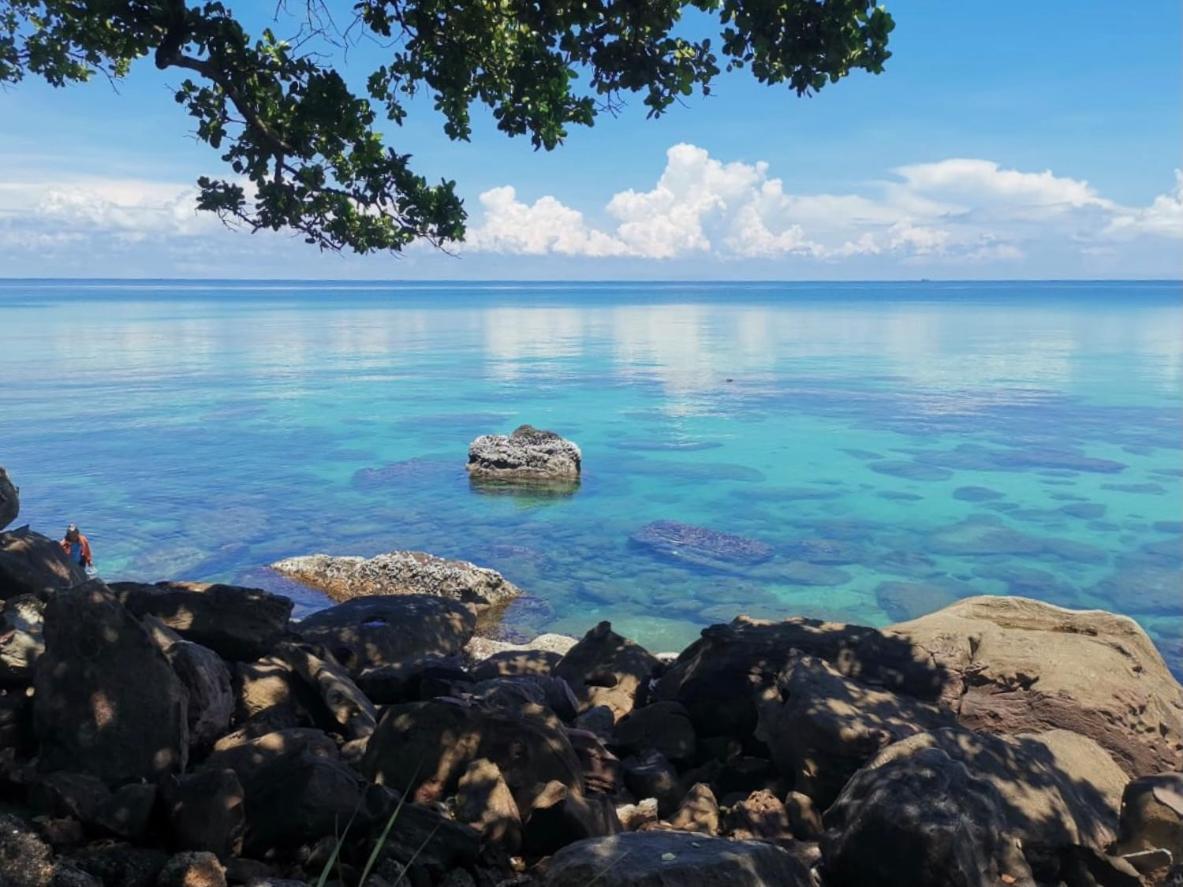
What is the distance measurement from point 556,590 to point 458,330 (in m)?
104

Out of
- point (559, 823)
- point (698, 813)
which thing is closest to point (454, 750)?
point (559, 823)

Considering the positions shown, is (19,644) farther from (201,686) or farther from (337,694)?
(337,694)

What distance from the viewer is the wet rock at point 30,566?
912cm

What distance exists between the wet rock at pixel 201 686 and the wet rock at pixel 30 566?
67.3 inches

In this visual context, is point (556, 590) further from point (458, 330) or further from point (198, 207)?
point (458, 330)

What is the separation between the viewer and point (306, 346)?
98812 millimetres

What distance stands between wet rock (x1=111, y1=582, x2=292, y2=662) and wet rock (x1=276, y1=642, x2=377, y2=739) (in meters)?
0.50

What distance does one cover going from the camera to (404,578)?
907 inches

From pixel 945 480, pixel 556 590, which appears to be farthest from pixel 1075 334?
pixel 556 590

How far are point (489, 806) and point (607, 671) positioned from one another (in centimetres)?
552

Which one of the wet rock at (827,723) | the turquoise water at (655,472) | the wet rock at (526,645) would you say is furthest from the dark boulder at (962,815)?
the turquoise water at (655,472)

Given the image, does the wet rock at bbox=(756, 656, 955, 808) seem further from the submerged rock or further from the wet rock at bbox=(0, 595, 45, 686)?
the submerged rock

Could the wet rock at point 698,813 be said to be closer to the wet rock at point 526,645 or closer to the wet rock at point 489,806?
the wet rock at point 489,806

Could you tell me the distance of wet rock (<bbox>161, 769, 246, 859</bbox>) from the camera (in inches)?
219
